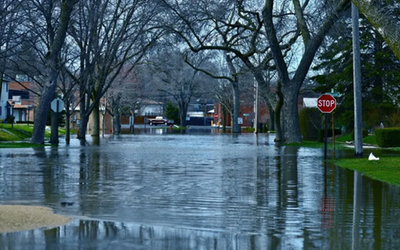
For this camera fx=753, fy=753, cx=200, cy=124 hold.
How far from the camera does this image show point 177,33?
47.3m

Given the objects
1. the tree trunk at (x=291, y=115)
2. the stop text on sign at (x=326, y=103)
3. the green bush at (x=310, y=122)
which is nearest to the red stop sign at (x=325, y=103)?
the stop text on sign at (x=326, y=103)

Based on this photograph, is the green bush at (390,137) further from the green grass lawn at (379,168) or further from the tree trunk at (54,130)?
the tree trunk at (54,130)

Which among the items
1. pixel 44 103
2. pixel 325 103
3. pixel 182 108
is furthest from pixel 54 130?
pixel 182 108

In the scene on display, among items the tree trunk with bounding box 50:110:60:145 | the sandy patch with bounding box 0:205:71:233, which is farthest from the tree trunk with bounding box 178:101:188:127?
the sandy patch with bounding box 0:205:71:233

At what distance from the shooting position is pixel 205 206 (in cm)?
1351

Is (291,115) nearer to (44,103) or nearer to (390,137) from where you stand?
(390,137)

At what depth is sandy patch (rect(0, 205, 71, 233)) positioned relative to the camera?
1020 centimetres

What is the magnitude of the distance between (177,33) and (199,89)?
220ft

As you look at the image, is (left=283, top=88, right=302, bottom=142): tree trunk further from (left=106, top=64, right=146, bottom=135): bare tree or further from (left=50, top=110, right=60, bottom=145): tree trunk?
(left=106, top=64, right=146, bottom=135): bare tree

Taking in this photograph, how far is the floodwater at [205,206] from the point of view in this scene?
31.4 ft

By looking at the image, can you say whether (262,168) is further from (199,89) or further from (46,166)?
(199,89)

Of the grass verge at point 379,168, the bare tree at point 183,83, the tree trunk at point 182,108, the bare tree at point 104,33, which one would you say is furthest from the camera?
the tree trunk at point 182,108

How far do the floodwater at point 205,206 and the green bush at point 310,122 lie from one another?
35515mm

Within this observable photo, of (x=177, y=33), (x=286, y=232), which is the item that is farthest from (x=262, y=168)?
(x=177, y=33)
